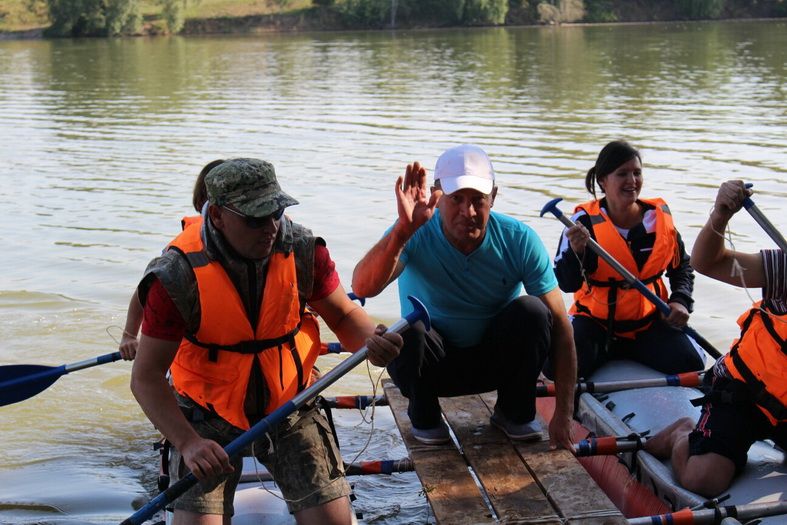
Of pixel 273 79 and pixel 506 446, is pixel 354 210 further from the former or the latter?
pixel 273 79

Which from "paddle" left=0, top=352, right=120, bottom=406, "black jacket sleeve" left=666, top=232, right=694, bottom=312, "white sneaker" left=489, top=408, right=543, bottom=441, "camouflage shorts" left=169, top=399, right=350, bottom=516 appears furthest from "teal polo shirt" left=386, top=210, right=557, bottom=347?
"paddle" left=0, top=352, right=120, bottom=406

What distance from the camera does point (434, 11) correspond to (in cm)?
5097

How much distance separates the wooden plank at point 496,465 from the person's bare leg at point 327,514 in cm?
51

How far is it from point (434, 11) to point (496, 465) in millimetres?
48809

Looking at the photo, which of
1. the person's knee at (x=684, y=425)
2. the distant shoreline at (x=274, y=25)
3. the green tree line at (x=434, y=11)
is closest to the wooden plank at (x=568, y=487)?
the person's knee at (x=684, y=425)

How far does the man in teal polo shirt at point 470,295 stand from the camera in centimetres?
374

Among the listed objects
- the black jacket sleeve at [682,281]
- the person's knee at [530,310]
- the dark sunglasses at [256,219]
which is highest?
the dark sunglasses at [256,219]

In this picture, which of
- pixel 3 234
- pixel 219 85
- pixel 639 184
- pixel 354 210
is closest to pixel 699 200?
pixel 354 210

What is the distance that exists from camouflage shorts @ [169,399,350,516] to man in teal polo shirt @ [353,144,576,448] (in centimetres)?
54

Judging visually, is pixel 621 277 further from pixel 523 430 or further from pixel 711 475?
pixel 711 475

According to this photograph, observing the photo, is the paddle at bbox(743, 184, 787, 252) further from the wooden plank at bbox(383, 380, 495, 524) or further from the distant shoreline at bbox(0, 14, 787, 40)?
the distant shoreline at bbox(0, 14, 787, 40)

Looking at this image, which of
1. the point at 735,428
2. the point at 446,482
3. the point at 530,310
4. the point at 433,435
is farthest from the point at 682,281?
the point at 446,482

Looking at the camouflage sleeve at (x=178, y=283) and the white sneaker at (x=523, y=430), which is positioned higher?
the camouflage sleeve at (x=178, y=283)

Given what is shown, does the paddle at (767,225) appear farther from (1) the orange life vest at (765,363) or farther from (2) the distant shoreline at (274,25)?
(2) the distant shoreline at (274,25)
